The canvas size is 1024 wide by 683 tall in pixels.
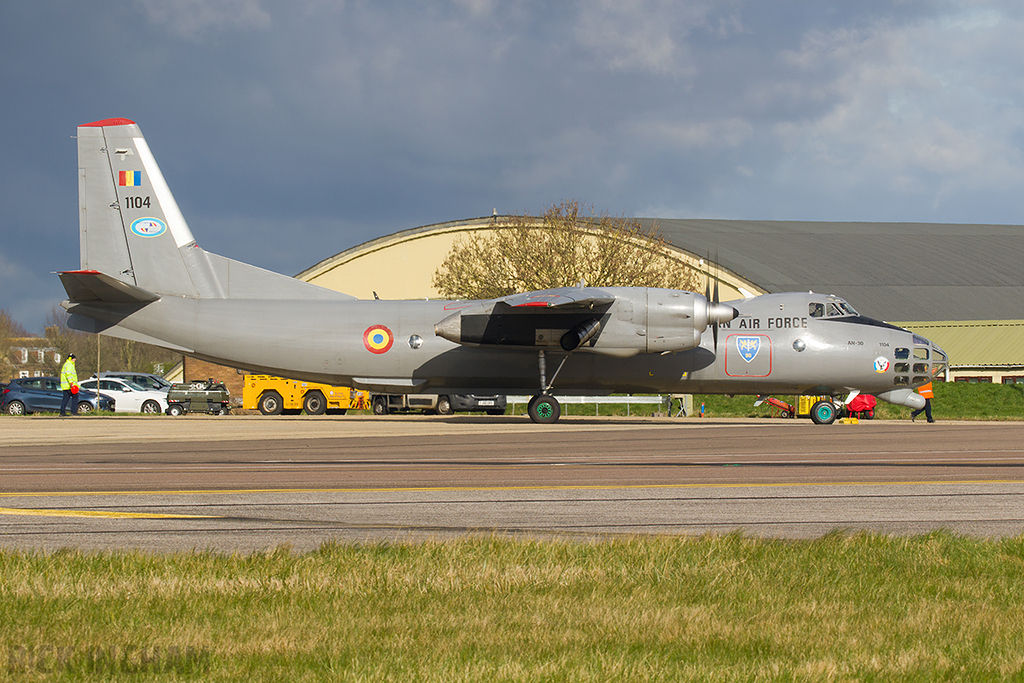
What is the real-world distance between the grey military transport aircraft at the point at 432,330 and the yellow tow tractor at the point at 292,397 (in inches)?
544

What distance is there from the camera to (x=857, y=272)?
61094 mm

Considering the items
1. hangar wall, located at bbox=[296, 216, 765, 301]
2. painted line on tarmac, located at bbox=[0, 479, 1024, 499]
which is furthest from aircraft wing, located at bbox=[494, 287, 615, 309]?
hangar wall, located at bbox=[296, 216, 765, 301]

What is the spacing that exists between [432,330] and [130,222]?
9986mm

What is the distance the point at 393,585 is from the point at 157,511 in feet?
13.4

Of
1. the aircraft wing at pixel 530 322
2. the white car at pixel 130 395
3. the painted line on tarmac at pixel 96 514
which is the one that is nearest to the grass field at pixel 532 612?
the painted line on tarmac at pixel 96 514

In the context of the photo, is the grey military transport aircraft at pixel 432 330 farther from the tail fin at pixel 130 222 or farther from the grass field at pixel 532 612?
the grass field at pixel 532 612

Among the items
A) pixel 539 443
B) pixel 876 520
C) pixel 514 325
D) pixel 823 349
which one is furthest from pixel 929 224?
pixel 876 520

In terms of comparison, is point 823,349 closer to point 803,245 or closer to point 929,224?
point 803,245

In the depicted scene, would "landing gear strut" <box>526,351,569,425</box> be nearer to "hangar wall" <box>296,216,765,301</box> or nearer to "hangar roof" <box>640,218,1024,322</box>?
"hangar roof" <box>640,218,1024,322</box>

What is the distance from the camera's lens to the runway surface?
26.4 ft

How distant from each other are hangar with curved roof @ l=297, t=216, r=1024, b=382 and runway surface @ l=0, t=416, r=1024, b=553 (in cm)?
3753

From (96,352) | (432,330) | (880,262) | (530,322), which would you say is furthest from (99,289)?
(96,352)

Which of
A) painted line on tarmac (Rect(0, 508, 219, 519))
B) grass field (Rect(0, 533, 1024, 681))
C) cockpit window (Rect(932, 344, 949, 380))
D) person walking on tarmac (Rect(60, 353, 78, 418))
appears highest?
cockpit window (Rect(932, 344, 949, 380))

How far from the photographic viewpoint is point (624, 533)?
309 inches
